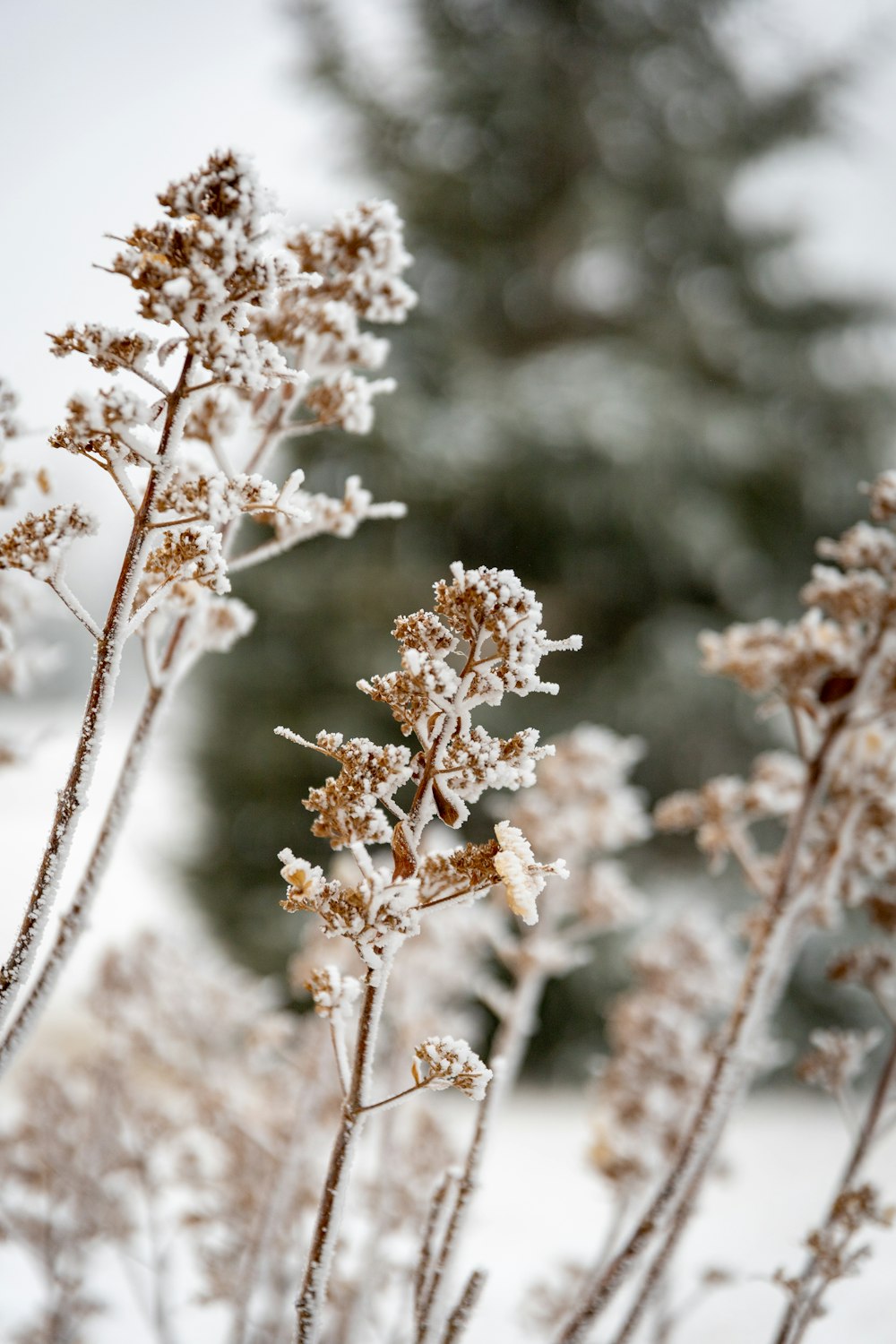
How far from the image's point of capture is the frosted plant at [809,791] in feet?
1.75

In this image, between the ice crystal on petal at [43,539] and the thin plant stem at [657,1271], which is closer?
the ice crystal on petal at [43,539]

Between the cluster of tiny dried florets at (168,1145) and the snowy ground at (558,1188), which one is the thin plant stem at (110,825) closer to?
the snowy ground at (558,1188)

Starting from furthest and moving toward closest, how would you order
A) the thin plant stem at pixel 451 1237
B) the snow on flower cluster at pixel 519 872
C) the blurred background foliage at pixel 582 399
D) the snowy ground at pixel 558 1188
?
the blurred background foliage at pixel 582 399, the snowy ground at pixel 558 1188, the thin plant stem at pixel 451 1237, the snow on flower cluster at pixel 519 872

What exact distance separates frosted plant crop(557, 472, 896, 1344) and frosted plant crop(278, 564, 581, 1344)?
216 mm

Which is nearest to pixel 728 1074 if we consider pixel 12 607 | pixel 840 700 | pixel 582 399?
pixel 840 700

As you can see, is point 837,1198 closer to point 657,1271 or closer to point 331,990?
point 657,1271

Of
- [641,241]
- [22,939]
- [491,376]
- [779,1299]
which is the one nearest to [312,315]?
[22,939]

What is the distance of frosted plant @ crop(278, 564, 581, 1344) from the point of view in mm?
358

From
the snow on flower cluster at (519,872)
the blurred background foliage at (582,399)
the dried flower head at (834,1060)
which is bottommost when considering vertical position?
the snow on flower cluster at (519,872)

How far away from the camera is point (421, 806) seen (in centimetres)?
37

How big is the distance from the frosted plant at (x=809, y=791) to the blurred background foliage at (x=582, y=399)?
174 centimetres

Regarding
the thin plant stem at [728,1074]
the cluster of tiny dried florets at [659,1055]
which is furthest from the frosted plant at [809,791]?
the cluster of tiny dried florets at [659,1055]

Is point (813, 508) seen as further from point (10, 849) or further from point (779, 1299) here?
point (10, 849)

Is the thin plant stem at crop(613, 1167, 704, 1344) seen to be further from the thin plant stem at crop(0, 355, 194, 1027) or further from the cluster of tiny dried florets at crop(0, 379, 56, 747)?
the cluster of tiny dried florets at crop(0, 379, 56, 747)
